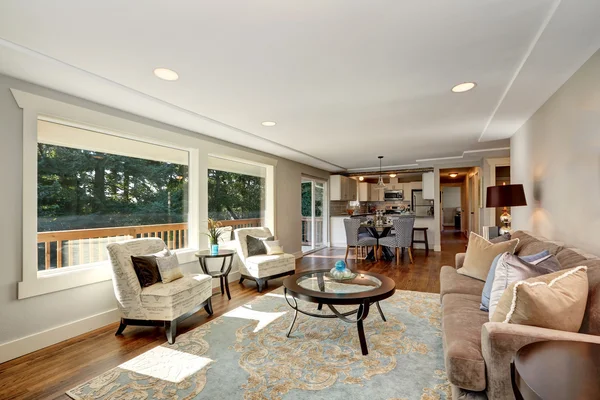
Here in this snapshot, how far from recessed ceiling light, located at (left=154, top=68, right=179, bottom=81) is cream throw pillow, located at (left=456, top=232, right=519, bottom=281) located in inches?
130

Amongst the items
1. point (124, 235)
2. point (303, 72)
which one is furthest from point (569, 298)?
point (124, 235)

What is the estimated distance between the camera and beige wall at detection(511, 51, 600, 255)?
7.24ft

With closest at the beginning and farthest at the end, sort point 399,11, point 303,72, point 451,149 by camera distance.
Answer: point 399,11 < point 303,72 < point 451,149

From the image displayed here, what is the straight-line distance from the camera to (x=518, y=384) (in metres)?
0.94

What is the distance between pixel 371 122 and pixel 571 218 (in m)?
2.33

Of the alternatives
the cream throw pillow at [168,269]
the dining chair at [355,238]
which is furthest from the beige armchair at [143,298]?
the dining chair at [355,238]

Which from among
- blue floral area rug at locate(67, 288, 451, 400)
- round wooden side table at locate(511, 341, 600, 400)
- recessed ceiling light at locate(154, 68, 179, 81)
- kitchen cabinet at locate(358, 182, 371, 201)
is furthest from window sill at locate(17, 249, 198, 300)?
kitchen cabinet at locate(358, 182, 371, 201)

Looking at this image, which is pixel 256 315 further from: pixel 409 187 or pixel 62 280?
pixel 409 187

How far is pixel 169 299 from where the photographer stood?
108 inches

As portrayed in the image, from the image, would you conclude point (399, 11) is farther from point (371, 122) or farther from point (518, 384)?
point (371, 122)

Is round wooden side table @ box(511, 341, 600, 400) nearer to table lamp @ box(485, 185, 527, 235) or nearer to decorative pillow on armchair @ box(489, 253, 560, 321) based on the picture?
decorative pillow on armchair @ box(489, 253, 560, 321)

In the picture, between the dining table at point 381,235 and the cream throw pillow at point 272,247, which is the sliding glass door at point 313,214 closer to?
the dining table at point 381,235

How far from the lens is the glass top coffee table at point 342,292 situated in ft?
8.04

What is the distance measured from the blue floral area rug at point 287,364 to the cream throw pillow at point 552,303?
2.72ft
